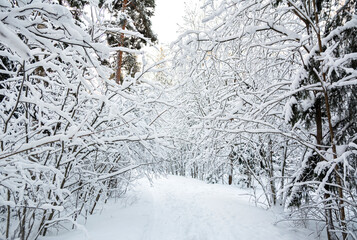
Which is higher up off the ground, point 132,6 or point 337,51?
point 132,6

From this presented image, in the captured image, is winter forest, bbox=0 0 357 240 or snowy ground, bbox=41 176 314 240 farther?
snowy ground, bbox=41 176 314 240

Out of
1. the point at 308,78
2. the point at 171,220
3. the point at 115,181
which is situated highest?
the point at 308,78

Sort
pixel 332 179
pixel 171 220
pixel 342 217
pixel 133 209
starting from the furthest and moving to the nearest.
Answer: pixel 133 209 → pixel 171 220 → pixel 332 179 → pixel 342 217

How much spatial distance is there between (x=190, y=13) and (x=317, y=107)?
8.74 meters

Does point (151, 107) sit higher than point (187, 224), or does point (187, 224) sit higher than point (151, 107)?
point (151, 107)

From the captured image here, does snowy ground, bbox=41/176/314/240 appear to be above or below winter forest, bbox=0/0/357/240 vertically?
below

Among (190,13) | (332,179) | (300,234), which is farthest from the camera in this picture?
(190,13)

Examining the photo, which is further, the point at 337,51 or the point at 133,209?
the point at 133,209

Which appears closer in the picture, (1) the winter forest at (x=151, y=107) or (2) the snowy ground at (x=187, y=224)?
(1) the winter forest at (x=151, y=107)

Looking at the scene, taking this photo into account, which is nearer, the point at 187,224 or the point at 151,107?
the point at 151,107

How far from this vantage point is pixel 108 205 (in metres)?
5.50

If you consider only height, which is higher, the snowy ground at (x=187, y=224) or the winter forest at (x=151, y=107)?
the winter forest at (x=151, y=107)

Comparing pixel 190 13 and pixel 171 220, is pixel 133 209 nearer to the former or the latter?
pixel 171 220

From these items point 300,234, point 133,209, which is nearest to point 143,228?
point 133,209
